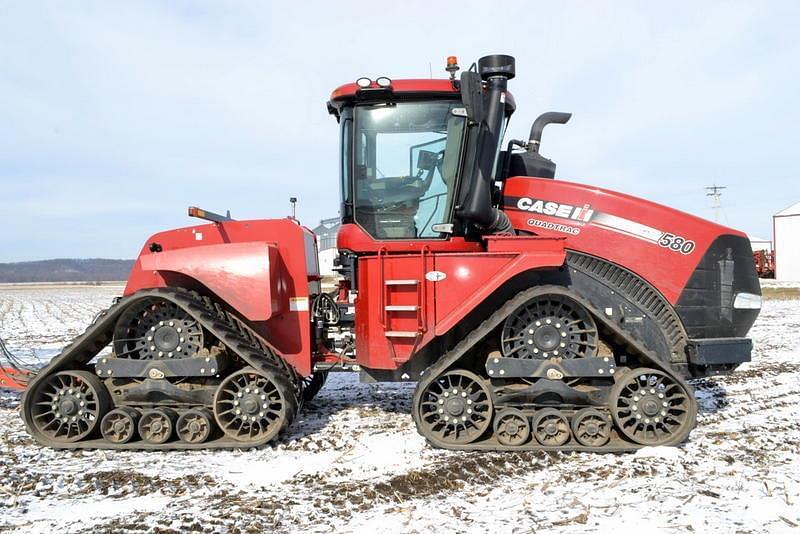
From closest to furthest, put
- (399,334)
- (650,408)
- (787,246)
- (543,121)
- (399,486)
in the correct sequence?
1. (399,486)
2. (650,408)
3. (399,334)
4. (543,121)
5. (787,246)

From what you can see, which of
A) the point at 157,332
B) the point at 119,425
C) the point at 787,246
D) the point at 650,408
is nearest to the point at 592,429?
the point at 650,408

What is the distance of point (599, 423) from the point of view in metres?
4.59

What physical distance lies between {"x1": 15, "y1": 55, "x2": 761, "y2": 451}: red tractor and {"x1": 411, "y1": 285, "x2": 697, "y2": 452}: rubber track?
0.05 ft

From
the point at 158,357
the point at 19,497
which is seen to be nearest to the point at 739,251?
the point at 158,357

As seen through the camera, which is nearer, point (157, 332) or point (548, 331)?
point (548, 331)

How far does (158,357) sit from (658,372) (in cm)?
423

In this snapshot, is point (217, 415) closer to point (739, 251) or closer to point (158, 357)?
point (158, 357)

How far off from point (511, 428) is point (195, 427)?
2.67 metres

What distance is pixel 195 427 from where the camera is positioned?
4852 mm

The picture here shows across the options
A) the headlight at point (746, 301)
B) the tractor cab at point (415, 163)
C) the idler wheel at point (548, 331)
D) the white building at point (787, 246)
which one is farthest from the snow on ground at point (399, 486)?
the white building at point (787, 246)

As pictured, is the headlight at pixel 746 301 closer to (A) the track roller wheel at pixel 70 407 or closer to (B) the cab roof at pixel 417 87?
(B) the cab roof at pixel 417 87

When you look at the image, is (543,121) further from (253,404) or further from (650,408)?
(253,404)

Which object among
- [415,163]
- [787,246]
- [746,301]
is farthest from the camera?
[787,246]

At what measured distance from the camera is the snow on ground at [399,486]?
3.44 m
